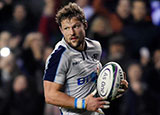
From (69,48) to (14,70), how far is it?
352 cm

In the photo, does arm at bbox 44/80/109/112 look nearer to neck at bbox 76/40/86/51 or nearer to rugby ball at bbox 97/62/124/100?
rugby ball at bbox 97/62/124/100

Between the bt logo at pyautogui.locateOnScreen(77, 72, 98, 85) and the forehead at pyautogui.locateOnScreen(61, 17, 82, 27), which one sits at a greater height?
the forehead at pyautogui.locateOnScreen(61, 17, 82, 27)

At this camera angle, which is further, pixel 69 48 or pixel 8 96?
pixel 8 96

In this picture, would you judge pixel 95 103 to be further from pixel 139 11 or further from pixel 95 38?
pixel 139 11

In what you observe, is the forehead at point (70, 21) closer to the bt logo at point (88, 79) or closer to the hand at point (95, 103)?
the bt logo at point (88, 79)

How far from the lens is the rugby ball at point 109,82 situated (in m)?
3.83

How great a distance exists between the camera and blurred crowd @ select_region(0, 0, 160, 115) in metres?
6.72

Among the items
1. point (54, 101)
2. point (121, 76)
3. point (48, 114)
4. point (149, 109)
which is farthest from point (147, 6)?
point (54, 101)

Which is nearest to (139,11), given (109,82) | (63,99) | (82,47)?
(82,47)

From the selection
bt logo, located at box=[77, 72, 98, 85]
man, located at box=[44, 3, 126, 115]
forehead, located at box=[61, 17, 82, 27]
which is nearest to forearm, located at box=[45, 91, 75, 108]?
man, located at box=[44, 3, 126, 115]

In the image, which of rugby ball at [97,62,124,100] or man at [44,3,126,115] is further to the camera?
rugby ball at [97,62,124,100]

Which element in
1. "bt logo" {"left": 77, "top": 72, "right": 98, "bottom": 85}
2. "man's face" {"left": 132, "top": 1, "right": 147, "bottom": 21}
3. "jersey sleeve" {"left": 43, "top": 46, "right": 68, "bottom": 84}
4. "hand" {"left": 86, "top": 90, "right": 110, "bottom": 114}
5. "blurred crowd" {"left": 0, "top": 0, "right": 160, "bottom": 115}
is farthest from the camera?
"man's face" {"left": 132, "top": 1, "right": 147, "bottom": 21}

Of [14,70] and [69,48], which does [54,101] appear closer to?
[69,48]

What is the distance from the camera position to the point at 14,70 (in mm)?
7242
